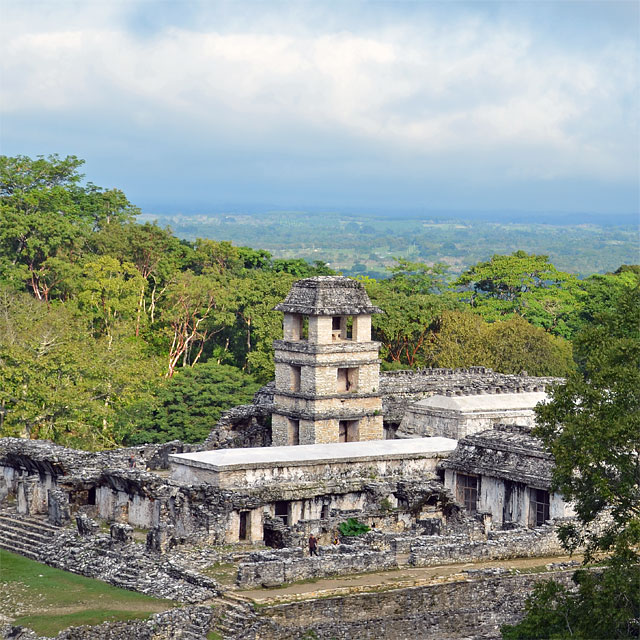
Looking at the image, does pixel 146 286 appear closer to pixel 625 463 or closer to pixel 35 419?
pixel 35 419

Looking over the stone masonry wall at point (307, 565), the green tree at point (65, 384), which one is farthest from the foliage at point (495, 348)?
the stone masonry wall at point (307, 565)

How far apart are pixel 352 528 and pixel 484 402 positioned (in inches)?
463

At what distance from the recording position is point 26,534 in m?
41.8

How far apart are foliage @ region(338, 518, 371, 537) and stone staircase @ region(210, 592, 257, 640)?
650 centimetres

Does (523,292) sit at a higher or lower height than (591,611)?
higher

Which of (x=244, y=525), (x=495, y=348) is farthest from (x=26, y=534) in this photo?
(x=495, y=348)

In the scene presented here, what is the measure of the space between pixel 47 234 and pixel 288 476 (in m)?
40.2

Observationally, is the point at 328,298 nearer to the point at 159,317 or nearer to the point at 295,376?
the point at 295,376

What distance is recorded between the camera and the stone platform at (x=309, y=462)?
1661 inches

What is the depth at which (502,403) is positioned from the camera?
169 ft

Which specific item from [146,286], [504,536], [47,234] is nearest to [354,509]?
[504,536]

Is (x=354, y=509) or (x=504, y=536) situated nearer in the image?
(x=504, y=536)

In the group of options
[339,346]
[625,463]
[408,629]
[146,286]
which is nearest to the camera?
[625,463]

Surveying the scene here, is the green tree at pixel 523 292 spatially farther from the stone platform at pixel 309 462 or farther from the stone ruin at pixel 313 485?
the stone platform at pixel 309 462
